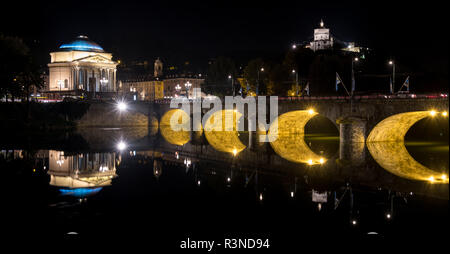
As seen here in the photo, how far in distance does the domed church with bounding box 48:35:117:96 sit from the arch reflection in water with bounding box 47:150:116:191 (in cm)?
8577

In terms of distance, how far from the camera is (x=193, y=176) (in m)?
34.2

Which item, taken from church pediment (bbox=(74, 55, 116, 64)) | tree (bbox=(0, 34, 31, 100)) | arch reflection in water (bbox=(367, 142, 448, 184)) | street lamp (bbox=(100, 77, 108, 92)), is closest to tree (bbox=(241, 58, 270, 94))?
street lamp (bbox=(100, 77, 108, 92))

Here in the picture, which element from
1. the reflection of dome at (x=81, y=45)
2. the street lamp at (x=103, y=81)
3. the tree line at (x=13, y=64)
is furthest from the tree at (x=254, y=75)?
the reflection of dome at (x=81, y=45)

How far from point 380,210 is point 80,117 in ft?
259

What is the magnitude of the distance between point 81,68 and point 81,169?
99.2 meters

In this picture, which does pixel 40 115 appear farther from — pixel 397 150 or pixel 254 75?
pixel 397 150

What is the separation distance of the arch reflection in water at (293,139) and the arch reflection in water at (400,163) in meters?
5.24

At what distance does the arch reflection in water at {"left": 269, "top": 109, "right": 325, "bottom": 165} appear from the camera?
144 ft

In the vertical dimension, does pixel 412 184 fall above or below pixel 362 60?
below

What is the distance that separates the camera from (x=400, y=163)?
39094 mm

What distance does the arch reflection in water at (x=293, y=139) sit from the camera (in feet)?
144
